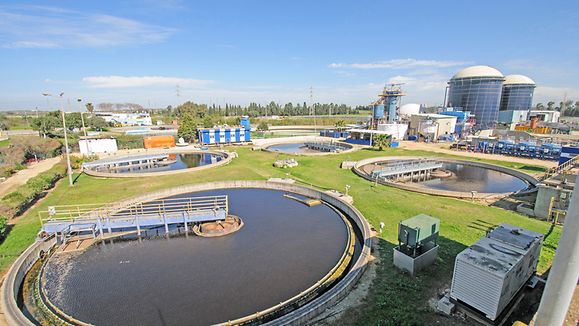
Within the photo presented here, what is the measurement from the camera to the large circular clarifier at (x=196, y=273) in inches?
500

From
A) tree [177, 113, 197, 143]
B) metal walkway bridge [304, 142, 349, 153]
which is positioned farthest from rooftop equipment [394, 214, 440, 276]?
tree [177, 113, 197, 143]

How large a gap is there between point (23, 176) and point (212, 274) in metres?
34.3

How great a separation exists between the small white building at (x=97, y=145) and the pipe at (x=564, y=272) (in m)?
59.3

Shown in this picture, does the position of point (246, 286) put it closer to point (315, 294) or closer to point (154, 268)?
point (315, 294)

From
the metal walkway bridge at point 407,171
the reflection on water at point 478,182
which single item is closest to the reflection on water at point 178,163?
the metal walkway bridge at point 407,171

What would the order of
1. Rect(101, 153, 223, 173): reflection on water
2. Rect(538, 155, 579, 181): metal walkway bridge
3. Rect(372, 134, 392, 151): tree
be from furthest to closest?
Rect(372, 134, 392, 151): tree < Rect(101, 153, 223, 173): reflection on water < Rect(538, 155, 579, 181): metal walkway bridge

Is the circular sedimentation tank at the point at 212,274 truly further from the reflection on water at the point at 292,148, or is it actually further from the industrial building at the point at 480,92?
the industrial building at the point at 480,92

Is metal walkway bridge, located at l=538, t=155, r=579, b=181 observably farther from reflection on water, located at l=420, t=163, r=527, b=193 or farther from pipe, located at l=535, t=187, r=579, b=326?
pipe, located at l=535, t=187, r=579, b=326

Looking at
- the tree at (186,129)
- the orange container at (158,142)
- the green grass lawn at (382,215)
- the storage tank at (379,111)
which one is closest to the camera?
the green grass lawn at (382,215)

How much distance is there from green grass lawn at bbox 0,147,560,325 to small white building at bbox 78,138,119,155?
59.2ft

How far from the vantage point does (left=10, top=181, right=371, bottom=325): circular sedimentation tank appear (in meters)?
12.4

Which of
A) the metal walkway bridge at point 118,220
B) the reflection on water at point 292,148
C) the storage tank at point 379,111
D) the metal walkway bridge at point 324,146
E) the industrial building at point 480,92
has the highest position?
the industrial building at point 480,92

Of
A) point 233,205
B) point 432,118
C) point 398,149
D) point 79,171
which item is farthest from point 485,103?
point 79,171

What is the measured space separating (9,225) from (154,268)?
14224 millimetres
